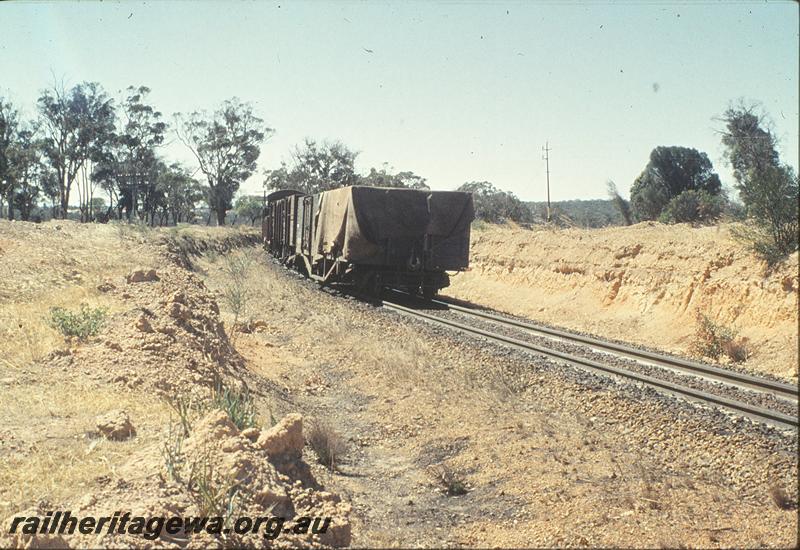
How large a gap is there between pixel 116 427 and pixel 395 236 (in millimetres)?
12158

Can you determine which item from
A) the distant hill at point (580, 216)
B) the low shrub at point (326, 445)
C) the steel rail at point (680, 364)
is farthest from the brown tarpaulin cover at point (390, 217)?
the distant hill at point (580, 216)

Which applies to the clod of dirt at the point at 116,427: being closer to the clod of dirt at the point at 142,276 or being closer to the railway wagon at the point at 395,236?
the clod of dirt at the point at 142,276

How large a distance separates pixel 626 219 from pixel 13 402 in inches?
1502

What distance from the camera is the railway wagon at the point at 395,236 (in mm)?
17594

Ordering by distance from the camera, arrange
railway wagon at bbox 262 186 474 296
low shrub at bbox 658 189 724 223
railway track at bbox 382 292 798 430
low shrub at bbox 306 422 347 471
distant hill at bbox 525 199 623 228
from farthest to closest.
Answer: distant hill at bbox 525 199 623 228 → low shrub at bbox 658 189 724 223 → railway wagon at bbox 262 186 474 296 → railway track at bbox 382 292 798 430 → low shrub at bbox 306 422 347 471

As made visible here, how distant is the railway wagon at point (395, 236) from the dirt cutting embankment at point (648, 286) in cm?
492

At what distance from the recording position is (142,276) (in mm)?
14336

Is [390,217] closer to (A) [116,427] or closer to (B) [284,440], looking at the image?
(A) [116,427]

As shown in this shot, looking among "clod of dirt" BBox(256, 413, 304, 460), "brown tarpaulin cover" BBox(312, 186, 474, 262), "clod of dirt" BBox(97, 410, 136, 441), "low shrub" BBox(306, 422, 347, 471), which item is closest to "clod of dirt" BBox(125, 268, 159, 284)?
"brown tarpaulin cover" BBox(312, 186, 474, 262)

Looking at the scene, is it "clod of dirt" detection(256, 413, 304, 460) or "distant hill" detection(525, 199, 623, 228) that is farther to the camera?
"distant hill" detection(525, 199, 623, 228)

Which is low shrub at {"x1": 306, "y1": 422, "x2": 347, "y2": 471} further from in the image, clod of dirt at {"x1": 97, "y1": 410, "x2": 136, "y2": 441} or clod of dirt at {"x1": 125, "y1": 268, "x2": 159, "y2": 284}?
clod of dirt at {"x1": 125, "y1": 268, "x2": 159, "y2": 284}

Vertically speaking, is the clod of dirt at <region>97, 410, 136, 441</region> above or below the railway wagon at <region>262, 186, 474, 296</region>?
below

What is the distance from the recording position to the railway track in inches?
314

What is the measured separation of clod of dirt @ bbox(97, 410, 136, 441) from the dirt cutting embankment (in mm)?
10797
